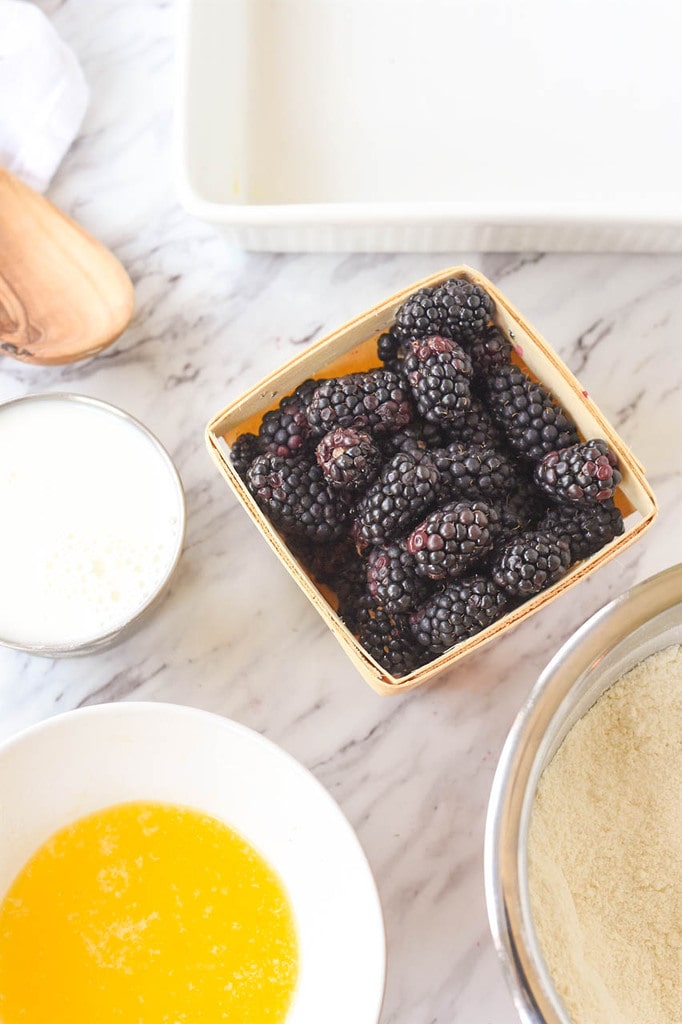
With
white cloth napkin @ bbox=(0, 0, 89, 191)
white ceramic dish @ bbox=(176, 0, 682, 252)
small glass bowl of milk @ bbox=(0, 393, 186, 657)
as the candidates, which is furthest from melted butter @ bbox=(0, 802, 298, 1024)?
white cloth napkin @ bbox=(0, 0, 89, 191)

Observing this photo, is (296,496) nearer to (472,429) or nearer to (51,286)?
(472,429)

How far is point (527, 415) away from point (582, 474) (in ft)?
0.29

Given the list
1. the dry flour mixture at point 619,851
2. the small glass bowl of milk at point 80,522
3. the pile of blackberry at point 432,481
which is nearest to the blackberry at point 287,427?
the pile of blackberry at point 432,481

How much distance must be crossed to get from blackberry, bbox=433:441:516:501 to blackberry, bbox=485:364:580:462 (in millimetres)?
39

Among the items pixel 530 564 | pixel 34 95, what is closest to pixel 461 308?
pixel 530 564

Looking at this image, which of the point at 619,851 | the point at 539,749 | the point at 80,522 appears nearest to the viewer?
the point at 539,749

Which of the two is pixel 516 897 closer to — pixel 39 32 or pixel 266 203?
pixel 266 203

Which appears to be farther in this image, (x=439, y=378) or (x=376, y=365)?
(x=376, y=365)

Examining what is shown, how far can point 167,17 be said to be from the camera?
1246 mm

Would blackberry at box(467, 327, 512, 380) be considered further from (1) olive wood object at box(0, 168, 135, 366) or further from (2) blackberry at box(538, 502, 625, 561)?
(1) olive wood object at box(0, 168, 135, 366)

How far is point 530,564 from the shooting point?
2.85ft

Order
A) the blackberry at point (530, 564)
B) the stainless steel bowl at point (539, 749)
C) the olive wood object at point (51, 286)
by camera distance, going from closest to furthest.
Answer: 1. the stainless steel bowl at point (539, 749)
2. the blackberry at point (530, 564)
3. the olive wood object at point (51, 286)

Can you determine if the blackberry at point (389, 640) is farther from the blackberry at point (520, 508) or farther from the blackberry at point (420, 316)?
the blackberry at point (420, 316)

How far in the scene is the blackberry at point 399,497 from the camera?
2.90 feet
